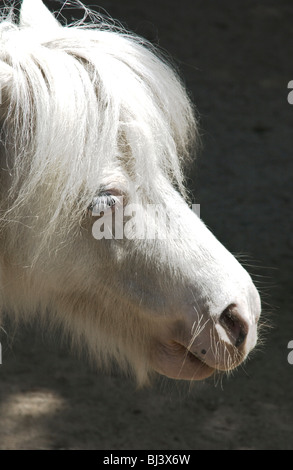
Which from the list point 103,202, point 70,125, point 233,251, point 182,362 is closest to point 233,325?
point 182,362

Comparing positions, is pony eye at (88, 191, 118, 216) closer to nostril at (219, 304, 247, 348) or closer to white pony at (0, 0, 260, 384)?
white pony at (0, 0, 260, 384)

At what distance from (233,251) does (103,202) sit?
106 inches

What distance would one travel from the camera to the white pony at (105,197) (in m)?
1.64

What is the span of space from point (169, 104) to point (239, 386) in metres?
1.96

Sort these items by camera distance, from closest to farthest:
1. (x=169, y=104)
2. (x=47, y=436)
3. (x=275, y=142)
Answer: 1. (x=169, y=104)
2. (x=47, y=436)
3. (x=275, y=142)

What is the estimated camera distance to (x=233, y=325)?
1.75 meters

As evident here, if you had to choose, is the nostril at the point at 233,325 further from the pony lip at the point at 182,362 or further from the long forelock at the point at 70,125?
the long forelock at the point at 70,125

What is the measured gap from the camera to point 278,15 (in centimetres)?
725

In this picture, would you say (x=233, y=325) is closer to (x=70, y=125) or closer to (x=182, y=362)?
(x=182, y=362)

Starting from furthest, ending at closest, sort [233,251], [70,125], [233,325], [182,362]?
1. [233,251]
2. [182,362]
3. [233,325]
4. [70,125]

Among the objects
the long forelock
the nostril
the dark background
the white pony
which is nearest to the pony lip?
the white pony

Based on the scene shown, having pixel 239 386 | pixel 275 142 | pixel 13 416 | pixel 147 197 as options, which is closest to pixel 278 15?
pixel 275 142

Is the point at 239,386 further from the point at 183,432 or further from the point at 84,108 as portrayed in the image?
the point at 84,108

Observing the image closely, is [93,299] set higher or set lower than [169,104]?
lower
